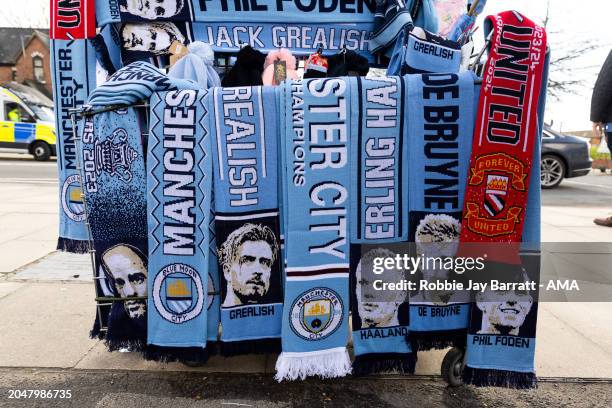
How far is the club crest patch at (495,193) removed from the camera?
202 cm

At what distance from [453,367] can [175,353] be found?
4.53 feet

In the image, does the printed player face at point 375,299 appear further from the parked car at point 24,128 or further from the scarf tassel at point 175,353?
the parked car at point 24,128

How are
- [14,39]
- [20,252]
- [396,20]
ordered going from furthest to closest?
1. [14,39]
2. [20,252]
3. [396,20]

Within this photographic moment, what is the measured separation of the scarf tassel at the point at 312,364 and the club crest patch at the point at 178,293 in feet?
1.55

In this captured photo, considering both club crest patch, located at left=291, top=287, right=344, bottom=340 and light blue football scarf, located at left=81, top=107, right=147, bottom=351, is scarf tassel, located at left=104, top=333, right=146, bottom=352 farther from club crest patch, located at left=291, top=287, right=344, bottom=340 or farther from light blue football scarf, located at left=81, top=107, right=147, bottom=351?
club crest patch, located at left=291, top=287, right=344, bottom=340

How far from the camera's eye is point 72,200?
8.30ft

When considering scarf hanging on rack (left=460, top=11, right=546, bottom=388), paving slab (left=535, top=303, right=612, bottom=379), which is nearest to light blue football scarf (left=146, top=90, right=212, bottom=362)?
scarf hanging on rack (left=460, top=11, right=546, bottom=388)

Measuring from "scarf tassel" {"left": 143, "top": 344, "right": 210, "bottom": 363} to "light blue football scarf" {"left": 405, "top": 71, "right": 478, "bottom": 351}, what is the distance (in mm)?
1026

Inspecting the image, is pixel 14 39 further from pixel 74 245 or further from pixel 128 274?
pixel 128 274

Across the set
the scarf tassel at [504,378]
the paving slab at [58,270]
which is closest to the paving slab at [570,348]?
the scarf tassel at [504,378]

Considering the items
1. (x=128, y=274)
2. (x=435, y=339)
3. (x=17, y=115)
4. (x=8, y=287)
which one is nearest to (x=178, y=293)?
(x=128, y=274)

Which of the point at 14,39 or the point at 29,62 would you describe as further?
the point at 14,39

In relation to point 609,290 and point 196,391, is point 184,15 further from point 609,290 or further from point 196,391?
point 609,290

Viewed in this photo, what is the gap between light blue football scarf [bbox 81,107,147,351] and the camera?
2.08 metres
